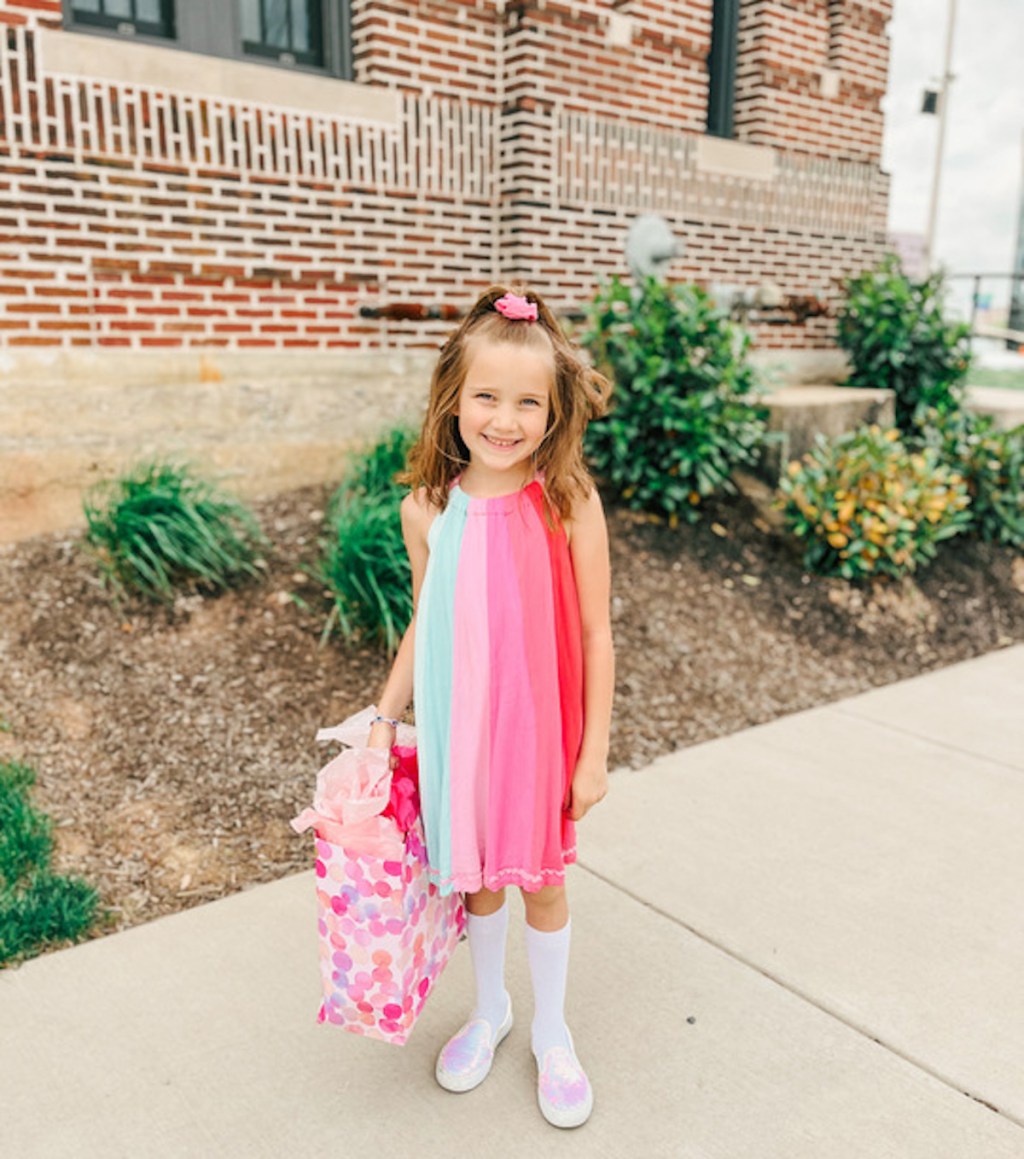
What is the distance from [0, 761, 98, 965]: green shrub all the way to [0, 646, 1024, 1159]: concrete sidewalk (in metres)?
0.08

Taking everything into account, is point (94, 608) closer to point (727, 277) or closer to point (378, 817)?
point (378, 817)

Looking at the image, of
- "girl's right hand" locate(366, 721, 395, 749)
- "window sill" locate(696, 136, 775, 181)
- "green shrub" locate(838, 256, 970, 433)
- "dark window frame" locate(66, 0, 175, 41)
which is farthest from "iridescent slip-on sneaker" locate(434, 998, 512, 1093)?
"window sill" locate(696, 136, 775, 181)

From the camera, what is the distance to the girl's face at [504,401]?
195 cm

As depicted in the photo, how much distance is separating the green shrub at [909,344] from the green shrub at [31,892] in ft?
19.5

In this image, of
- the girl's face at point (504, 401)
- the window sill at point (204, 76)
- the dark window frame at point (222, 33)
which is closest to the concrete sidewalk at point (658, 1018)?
the girl's face at point (504, 401)

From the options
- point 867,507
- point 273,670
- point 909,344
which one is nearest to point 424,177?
point 867,507

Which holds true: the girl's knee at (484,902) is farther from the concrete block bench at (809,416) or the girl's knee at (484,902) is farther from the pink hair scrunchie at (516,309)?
the concrete block bench at (809,416)

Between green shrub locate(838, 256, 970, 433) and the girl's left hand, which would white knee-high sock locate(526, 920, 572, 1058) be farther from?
green shrub locate(838, 256, 970, 433)

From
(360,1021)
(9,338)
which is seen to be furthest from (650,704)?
(9,338)

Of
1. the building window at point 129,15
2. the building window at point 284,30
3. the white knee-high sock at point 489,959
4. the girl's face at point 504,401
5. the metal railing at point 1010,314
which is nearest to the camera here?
the girl's face at point 504,401

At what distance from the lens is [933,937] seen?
2.84 m

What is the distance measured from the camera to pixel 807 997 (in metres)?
2.58

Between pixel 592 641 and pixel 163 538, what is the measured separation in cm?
270

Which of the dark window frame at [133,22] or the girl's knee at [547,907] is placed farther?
the dark window frame at [133,22]
